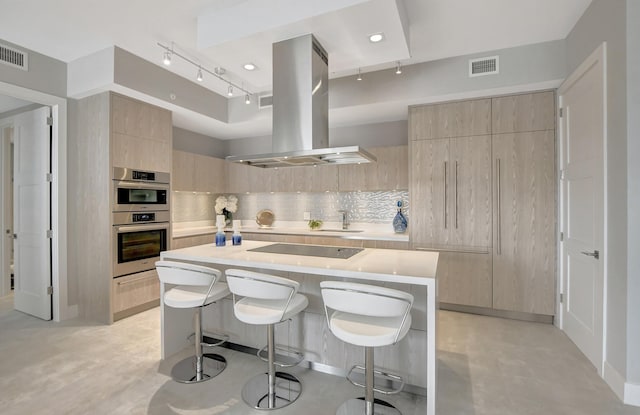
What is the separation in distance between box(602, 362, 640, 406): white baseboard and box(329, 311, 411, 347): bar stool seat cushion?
5.10 ft

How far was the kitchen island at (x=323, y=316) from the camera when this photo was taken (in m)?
1.87

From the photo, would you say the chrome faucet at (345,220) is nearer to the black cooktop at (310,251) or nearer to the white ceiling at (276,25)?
the black cooktop at (310,251)

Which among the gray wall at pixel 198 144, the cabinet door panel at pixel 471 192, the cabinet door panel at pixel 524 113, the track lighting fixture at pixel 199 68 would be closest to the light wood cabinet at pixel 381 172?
the cabinet door panel at pixel 471 192

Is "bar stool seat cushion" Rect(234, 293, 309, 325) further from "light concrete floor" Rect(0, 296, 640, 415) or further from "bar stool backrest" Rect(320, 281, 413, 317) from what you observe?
"light concrete floor" Rect(0, 296, 640, 415)

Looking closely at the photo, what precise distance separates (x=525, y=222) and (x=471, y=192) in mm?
628

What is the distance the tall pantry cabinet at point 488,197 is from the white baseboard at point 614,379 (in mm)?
1139

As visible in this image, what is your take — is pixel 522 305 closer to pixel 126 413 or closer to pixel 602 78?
pixel 602 78

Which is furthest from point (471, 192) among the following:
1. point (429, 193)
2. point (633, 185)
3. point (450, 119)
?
point (633, 185)

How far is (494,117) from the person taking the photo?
3551 millimetres

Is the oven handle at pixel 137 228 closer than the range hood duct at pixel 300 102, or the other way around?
the range hood duct at pixel 300 102

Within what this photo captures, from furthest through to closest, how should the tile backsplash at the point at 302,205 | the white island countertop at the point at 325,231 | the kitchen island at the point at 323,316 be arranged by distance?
the tile backsplash at the point at 302,205, the white island countertop at the point at 325,231, the kitchen island at the point at 323,316

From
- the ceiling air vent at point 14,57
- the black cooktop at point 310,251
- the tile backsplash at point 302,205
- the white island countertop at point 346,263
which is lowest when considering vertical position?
the white island countertop at point 346,263

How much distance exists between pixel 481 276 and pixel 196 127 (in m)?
4.55

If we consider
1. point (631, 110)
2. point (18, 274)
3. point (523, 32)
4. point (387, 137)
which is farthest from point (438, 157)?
point (18, 274)
